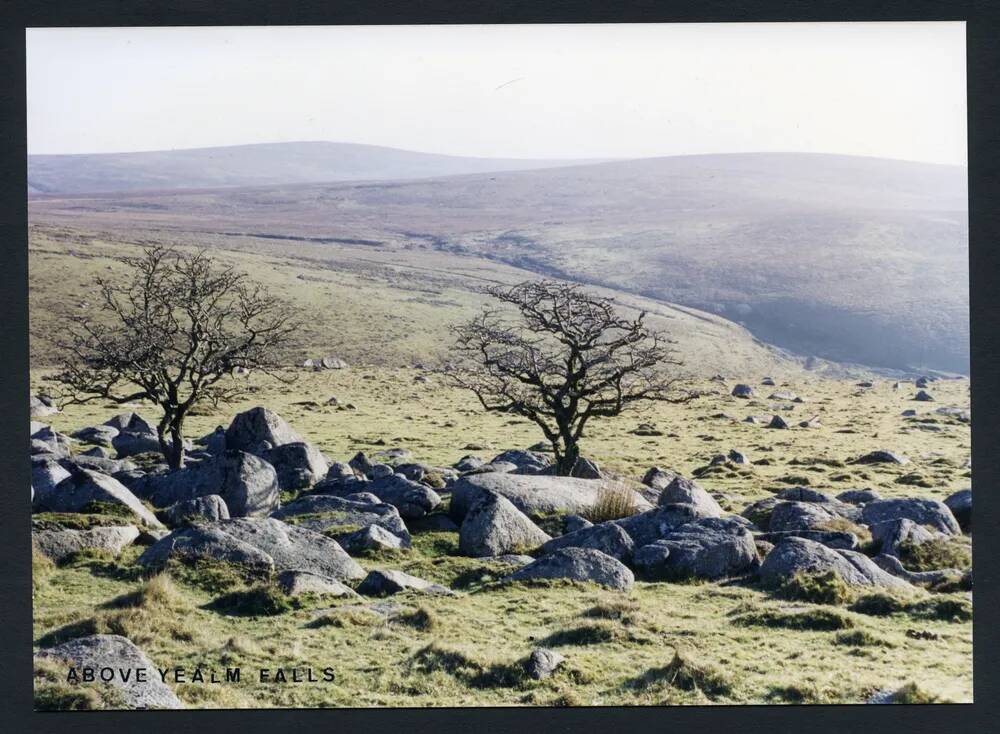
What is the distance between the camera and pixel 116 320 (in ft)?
205

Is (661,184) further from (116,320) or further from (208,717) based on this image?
(208,717)

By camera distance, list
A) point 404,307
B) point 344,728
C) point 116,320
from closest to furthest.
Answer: point 344,728
point 116,320
point 404,307

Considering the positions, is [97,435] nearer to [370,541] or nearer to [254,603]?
[370,541]

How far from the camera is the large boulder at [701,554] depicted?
17781 mm

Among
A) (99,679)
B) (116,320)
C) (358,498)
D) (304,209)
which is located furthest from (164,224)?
A: (99,679)

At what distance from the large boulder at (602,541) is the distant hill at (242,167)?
327 ft

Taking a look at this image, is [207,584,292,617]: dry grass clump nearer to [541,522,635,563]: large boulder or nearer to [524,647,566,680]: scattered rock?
[524,647,566,680]: scattered rock

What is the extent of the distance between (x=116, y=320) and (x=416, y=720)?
53150 mm

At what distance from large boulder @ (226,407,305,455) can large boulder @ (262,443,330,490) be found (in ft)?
5.74

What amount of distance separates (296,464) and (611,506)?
6.94 metres

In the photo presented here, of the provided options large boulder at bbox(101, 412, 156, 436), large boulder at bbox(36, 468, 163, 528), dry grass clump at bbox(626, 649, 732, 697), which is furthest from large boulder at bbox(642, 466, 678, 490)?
large boulder at bbox(101, 412, 156, 436)

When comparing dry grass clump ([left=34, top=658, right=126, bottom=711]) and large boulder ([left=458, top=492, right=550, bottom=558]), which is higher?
large boulder ([left=458, top=492, right=550, bottom=558])

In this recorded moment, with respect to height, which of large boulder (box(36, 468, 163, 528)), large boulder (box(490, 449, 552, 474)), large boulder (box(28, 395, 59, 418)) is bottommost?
large boulder (box(490, 449, 552, 474))

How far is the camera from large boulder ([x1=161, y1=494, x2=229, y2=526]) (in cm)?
1978
